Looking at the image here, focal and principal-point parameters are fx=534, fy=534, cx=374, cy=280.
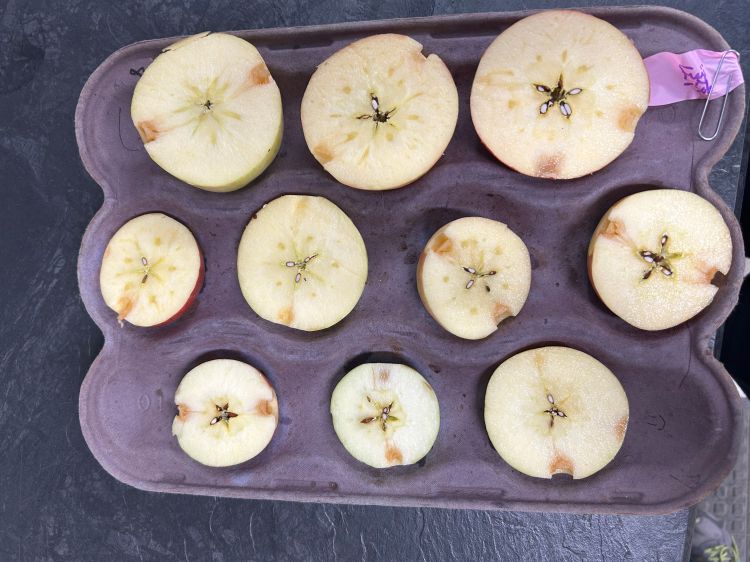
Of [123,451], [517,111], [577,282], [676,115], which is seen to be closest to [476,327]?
[577,282]

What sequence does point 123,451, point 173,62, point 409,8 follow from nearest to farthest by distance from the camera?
point 173,62 < point 123,451 < point 409,8

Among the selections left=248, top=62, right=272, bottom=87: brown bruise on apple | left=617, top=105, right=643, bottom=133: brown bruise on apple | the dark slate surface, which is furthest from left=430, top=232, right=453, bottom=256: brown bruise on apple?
the dark slate surface

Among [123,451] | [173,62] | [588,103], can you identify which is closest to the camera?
[588,103]

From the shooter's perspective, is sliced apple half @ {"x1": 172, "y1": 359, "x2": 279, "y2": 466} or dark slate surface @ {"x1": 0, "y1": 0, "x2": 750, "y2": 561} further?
dark slate surface @ {"x1": 0, "y1": 0, "x2": 750, "y2": 561}

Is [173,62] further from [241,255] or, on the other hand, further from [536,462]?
[536,462]

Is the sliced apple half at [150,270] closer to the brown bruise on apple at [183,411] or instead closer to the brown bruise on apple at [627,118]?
the brown bruise on apple at [183,411]

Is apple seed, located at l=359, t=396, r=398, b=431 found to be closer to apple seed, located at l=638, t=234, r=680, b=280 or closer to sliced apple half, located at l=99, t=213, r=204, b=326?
sliced apple half, located at l=99, t=213, r=204, b=326

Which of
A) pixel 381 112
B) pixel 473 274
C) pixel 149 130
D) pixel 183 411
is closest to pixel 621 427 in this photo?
pixel 473 274

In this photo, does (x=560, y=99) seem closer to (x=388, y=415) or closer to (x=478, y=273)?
(x=478, y=273)
